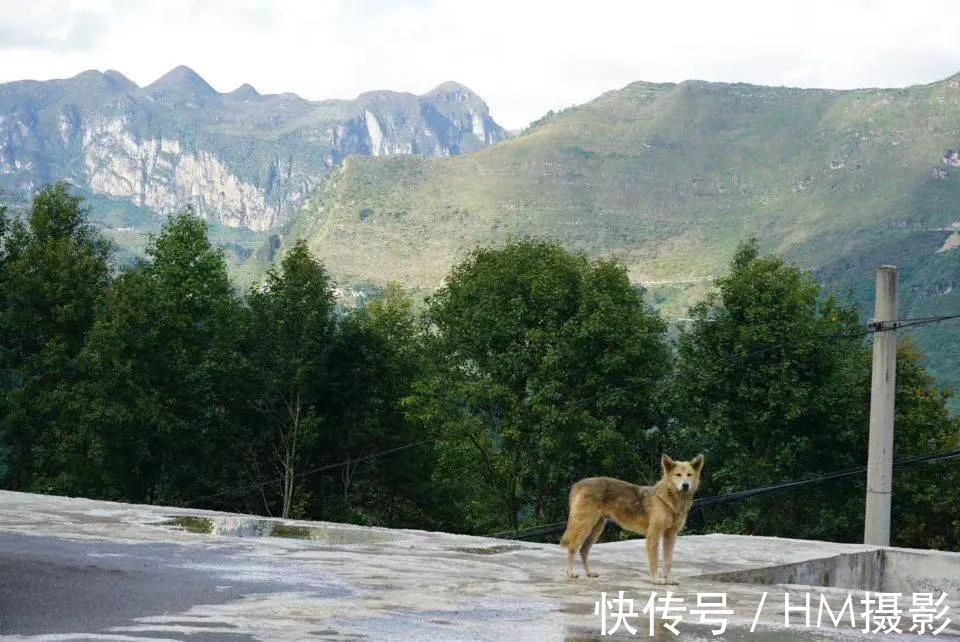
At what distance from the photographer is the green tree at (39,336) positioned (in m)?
42.9

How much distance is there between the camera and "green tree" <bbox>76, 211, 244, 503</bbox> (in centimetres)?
4156

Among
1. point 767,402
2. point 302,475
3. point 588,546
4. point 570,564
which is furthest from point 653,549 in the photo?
point 302,475

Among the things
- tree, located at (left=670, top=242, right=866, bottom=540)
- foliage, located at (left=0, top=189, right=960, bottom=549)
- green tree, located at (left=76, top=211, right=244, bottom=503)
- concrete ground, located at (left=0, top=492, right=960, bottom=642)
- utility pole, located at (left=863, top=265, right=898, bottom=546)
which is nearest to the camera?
concrete ground, located at (left=0, top=492, right=960, bottom=642)

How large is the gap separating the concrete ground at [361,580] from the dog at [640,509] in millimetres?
319

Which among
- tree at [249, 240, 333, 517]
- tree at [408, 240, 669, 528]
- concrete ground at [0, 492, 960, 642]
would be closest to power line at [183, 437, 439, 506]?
tree at [249, 240, 333, 517]

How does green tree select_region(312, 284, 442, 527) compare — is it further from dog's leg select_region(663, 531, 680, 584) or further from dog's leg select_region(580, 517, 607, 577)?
dog's leg select_region(663, 531, 680, 584)

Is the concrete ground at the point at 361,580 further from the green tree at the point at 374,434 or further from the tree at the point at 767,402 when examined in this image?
the green tree at the point at 374,434

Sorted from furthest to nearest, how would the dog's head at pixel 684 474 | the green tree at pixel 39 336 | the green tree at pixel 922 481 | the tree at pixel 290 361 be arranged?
1. the tree at pixel 290 361
2. the green tree at pixel 39 336
3. the green tree at pixel 922 481
4. the dog's head at pixel 684 474

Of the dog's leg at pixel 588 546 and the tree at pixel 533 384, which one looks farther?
the tree at pixel 533 384

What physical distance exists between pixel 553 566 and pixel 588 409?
32480 millimetres

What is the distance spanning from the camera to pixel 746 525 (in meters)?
39.7

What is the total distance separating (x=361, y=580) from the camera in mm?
8766

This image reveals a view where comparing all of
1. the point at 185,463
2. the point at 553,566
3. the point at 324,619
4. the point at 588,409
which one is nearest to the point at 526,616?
the point at 324,619

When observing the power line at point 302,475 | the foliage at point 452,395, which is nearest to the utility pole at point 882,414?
the foliage at point 452,395
